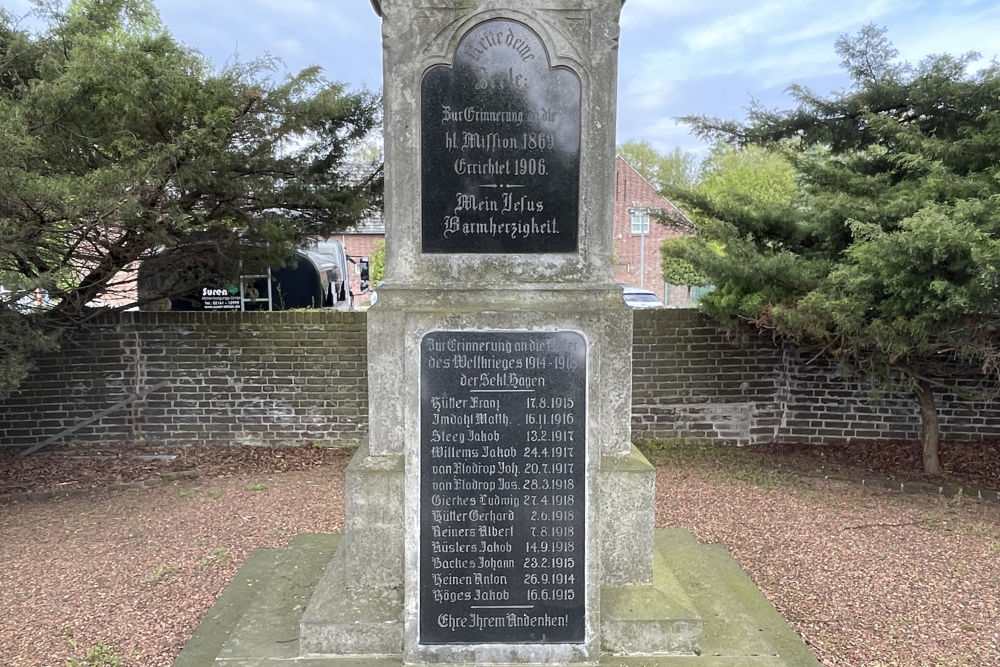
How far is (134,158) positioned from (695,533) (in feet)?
18.4

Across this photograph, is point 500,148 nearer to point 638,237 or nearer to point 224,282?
point 224,282

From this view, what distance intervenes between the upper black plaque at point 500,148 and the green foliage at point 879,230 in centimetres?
341

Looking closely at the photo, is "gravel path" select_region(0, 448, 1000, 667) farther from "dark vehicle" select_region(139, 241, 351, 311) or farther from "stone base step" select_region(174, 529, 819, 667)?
"dark vehicle" select_region(139, 241, 351, 311)

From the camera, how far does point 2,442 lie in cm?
771

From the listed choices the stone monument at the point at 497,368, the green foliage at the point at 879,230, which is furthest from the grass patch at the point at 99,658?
the green foliage at the point at 879,230

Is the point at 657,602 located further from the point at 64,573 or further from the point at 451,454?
the point at 64,573

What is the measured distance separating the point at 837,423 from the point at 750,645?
5.92m

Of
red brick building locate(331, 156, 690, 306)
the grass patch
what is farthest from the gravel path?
red brick building locate(331, 156, 690, 306)

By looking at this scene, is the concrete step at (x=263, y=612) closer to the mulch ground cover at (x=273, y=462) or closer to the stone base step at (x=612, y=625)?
the stone base step at (x=612, y=625)

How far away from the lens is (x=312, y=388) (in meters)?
8.09

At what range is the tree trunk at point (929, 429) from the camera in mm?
6977

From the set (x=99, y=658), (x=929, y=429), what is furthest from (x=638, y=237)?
(x=99, y=658)

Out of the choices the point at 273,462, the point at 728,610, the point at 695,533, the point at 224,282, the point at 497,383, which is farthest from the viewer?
the point at 224,282

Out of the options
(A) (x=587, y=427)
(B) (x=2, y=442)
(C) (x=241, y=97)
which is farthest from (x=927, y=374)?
(B) (x=2, y=442)
